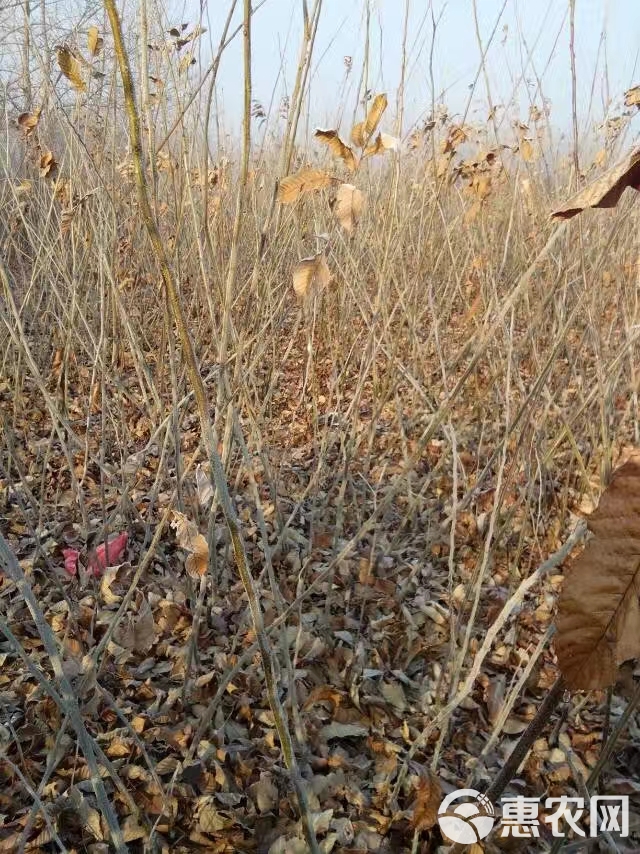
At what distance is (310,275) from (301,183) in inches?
4.8

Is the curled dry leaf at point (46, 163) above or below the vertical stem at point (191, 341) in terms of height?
above

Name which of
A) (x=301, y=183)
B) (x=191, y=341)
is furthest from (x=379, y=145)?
(x=191, y=341)

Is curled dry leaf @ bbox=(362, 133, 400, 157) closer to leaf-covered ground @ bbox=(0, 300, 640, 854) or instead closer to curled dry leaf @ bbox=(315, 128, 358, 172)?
curled dry leaf @ bbox=(315, 128, 358, 172)

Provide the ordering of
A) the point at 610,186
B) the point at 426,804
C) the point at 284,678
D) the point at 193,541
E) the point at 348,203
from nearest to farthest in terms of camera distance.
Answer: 1. the point at 610,186
2. the point at 193,541
3. the point at 348,203
4. the point at 426,804
5. the point at 284,678

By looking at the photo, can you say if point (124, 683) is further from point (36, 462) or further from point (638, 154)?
point (638, 154)

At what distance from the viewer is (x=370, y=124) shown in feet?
2.70

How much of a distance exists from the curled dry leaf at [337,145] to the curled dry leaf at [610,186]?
43cm

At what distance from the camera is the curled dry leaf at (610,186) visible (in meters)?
0.36

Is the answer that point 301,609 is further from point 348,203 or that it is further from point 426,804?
point 348,203

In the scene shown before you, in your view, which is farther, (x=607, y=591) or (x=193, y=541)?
(x=193, y=541)

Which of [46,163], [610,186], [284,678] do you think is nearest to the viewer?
[610,186]

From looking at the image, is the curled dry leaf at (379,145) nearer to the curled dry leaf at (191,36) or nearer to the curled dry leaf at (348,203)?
the curled dry leaf at (348,203)

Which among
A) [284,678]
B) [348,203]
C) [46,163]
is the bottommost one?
[284,678]

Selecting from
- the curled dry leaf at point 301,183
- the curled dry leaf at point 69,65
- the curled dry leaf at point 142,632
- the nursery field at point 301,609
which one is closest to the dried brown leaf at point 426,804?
the nursery field at point 301,609
